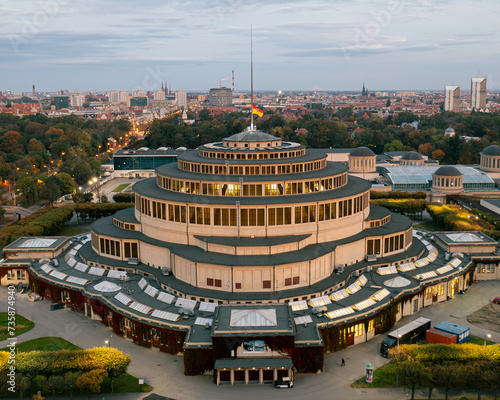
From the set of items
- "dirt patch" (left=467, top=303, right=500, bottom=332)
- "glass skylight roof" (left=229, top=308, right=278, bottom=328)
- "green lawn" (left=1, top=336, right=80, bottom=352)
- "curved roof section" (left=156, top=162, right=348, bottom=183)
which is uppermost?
"curved roof section" (left=156, top=162, right=348, bottom=183)

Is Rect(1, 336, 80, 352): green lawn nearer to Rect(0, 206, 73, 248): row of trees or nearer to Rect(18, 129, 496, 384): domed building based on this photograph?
Rect(18, 129, 496, 384): domed building

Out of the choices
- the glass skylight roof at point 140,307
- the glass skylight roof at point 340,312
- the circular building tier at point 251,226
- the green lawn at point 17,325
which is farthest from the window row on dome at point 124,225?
the glass skylight roof at point 340,312

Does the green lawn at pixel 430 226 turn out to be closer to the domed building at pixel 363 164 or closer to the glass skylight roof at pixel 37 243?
the domed building at pixel 363 164

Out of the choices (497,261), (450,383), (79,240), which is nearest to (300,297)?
(450,383)

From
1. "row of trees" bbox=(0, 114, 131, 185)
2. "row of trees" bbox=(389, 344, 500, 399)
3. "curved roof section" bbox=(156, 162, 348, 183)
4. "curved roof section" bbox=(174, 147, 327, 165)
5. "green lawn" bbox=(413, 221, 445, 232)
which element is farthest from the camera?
"row of trees" bbox=(0, 114, 131, 185)

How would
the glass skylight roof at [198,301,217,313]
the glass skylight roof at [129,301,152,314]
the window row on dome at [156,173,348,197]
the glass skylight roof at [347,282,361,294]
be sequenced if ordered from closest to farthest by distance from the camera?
1. the glass skylight roof at [129,301,152,314]
2. the glass skylight roof at [198,301,217,313]
3. the glass skylight roof at [347,282,361,294]
4. the window row on dome at [156,173,348,197]

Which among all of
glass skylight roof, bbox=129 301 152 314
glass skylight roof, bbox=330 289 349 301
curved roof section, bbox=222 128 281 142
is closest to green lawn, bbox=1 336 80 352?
glass skylight roof, bbox=129 301 152 314

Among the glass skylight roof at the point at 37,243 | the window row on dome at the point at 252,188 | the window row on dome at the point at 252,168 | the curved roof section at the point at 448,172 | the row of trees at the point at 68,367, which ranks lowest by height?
the row of trees at the point at 68,367

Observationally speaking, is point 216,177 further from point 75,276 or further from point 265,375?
point 265,375
